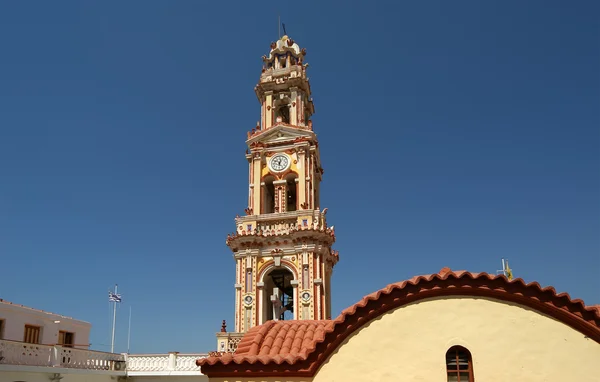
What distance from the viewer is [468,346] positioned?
9289 mm

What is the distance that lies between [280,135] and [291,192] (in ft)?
11.8

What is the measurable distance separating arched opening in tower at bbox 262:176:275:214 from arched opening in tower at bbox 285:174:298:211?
3.07ft

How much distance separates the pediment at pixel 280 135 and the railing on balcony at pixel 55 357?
47.9 feet

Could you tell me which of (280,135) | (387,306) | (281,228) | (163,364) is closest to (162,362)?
(163,364)

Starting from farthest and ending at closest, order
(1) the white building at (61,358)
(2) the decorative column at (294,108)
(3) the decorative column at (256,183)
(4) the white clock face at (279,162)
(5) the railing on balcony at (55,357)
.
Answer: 1. (2) the decorative column at (294,108)
2. (4) the white clock face at (279,162)
3. (3) the decorative column at (256,183)
4. (1) the white building at (61,358)
5. (5) the railing on balcony at (55,357)

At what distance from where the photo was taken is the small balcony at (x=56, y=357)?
1842 centimetres

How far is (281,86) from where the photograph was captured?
3412 cm

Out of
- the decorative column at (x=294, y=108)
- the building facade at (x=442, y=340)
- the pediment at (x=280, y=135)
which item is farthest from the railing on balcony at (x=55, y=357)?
→ the decorative column at (x=294, y=108)

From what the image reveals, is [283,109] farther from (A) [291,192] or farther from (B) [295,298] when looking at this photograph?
(B) [295,298]

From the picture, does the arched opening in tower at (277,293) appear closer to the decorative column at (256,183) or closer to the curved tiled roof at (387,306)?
the decorative column at (256,183)

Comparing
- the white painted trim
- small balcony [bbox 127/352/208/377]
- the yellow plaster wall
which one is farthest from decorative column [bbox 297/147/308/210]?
the yellow plaster wall

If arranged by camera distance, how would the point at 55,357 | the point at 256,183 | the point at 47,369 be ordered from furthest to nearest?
the point at 256,183 < the point at 55,357 < the point at 47,369

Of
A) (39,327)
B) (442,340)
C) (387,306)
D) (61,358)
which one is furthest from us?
(39,327)

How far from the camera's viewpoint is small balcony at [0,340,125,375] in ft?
60.4
